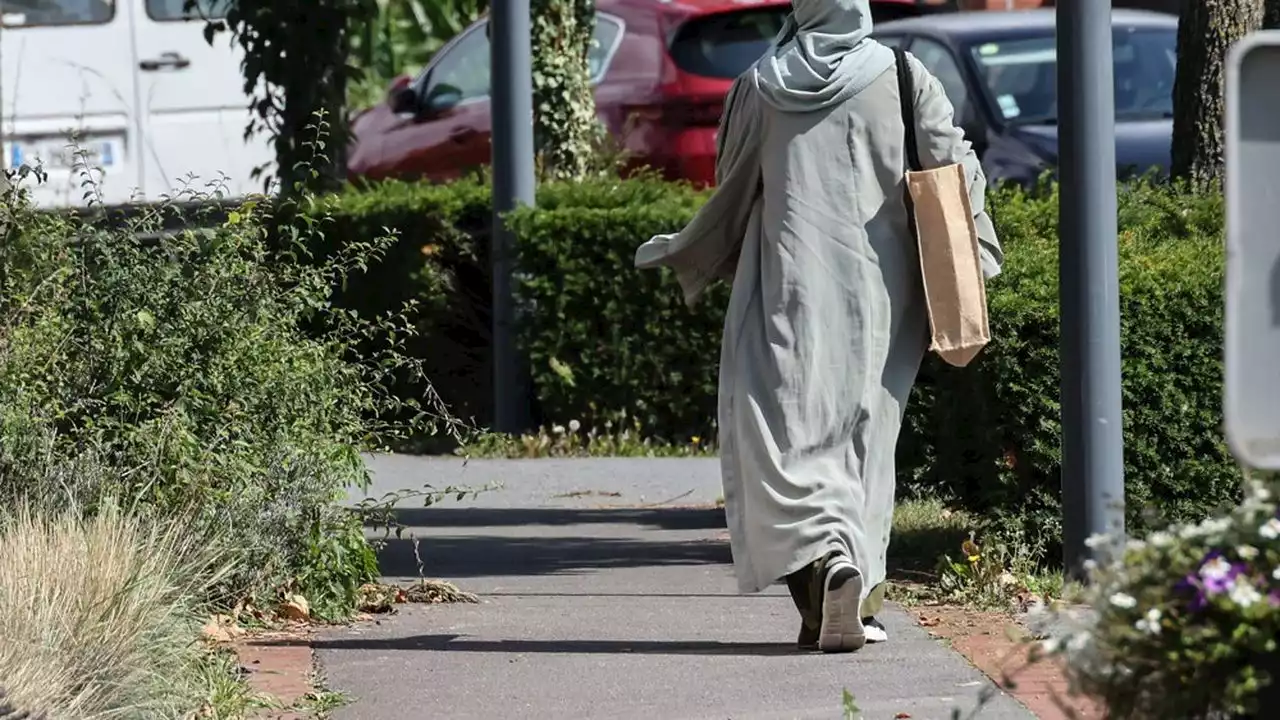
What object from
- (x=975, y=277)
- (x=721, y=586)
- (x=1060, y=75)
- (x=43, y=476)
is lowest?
(x=721, y=586)

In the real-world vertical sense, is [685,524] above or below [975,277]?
below

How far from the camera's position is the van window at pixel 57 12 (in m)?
15.2

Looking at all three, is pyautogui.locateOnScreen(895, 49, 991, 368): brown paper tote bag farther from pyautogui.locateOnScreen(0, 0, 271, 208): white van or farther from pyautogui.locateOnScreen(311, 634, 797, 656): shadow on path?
pyautogui.locateOnScreen(0, 0, 271, 208): white van

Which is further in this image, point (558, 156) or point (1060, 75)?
point (558, 156)

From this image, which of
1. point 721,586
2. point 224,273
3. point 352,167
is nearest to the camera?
point 224,273

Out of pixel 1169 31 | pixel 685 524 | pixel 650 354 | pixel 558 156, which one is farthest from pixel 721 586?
pixel 1169 31

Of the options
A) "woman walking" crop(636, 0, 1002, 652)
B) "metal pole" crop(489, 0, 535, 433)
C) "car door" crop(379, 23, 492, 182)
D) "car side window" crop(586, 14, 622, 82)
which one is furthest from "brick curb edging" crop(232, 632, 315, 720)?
"car door" crop(379, 23, 492, 182)

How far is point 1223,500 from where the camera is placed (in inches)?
264

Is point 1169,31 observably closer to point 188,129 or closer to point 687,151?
point 687,151

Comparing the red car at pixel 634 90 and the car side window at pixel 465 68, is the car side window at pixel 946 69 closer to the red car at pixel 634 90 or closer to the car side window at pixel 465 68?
the red car at pixel 634 90

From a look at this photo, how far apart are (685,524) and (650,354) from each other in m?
1.91

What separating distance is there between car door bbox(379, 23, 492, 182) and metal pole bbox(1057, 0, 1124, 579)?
744 centimetres

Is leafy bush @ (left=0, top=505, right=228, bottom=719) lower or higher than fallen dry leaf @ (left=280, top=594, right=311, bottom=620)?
higher

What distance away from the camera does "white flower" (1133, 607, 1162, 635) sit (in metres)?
3.19
